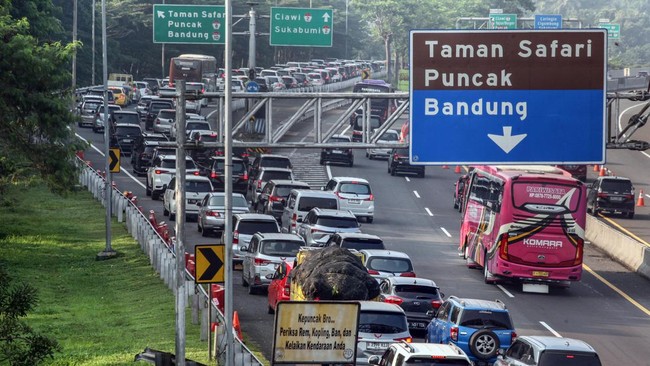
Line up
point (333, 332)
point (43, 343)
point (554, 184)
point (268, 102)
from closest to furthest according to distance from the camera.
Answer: point (43, 343) < point (333, 332) < point (268, 102) < point (554, 184)

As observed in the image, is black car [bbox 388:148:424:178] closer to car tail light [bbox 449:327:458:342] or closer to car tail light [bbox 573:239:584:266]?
car tail light [bbox 573:239:584:266]

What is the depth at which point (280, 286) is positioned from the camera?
99.8 ft

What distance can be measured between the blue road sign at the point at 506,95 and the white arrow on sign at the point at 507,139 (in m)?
0.02

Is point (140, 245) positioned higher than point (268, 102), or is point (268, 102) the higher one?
point (268, 102)

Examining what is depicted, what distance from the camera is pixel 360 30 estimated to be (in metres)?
160

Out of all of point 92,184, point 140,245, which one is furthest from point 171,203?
point 92,184

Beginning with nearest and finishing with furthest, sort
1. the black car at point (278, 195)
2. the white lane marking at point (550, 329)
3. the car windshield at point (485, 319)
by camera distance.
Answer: the car windshield at point (485, 319)
the white lane marking at point (550, 329)
the black car at point (278, 195)

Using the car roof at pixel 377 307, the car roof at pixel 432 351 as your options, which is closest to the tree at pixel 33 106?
the car roof at pixel 377 307

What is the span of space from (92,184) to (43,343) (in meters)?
42.6

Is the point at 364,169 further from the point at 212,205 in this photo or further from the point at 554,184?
the point at 554,184

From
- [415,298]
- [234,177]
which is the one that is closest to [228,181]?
[415,298]

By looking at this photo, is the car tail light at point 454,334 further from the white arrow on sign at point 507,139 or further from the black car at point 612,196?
the black car at point 612,196

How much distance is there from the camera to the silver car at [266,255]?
34344 millimetres

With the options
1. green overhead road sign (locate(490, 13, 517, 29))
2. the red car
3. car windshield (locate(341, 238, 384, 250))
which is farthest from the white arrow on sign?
green overhead road sign (locate(490, 13, 517, 29))
